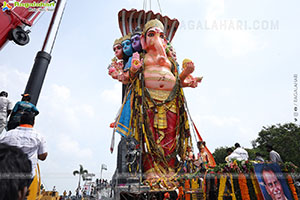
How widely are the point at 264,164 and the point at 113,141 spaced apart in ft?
15.5

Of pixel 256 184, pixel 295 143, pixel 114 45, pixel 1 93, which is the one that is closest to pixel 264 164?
pixel 256 184

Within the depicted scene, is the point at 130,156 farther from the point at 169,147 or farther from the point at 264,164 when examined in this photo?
the point at 264,164

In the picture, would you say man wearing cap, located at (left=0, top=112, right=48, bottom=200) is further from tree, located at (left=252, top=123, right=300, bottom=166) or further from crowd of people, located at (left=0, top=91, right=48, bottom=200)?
tree, located at (left=252, top=123, right=300, bottom=166)

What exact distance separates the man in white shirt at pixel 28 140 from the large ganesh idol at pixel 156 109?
4.71 m

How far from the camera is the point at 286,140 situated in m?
18.1

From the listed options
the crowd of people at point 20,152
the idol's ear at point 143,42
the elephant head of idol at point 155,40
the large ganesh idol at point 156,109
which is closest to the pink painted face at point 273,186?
the large ganesh idol at point 156,109

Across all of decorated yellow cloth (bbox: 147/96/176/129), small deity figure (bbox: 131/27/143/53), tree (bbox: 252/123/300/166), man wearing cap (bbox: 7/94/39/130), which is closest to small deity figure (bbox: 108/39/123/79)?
small deity figure (bbox: 131/27/143/53)

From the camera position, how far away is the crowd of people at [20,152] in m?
1.01

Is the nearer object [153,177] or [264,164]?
[264,164]

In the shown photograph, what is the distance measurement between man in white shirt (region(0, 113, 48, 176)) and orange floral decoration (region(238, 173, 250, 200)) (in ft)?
11.4

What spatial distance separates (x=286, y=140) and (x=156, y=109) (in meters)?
15.8

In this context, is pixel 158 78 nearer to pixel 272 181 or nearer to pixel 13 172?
pixel 272 181

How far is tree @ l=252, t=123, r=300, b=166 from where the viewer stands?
17.1m

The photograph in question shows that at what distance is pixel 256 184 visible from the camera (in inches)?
153
